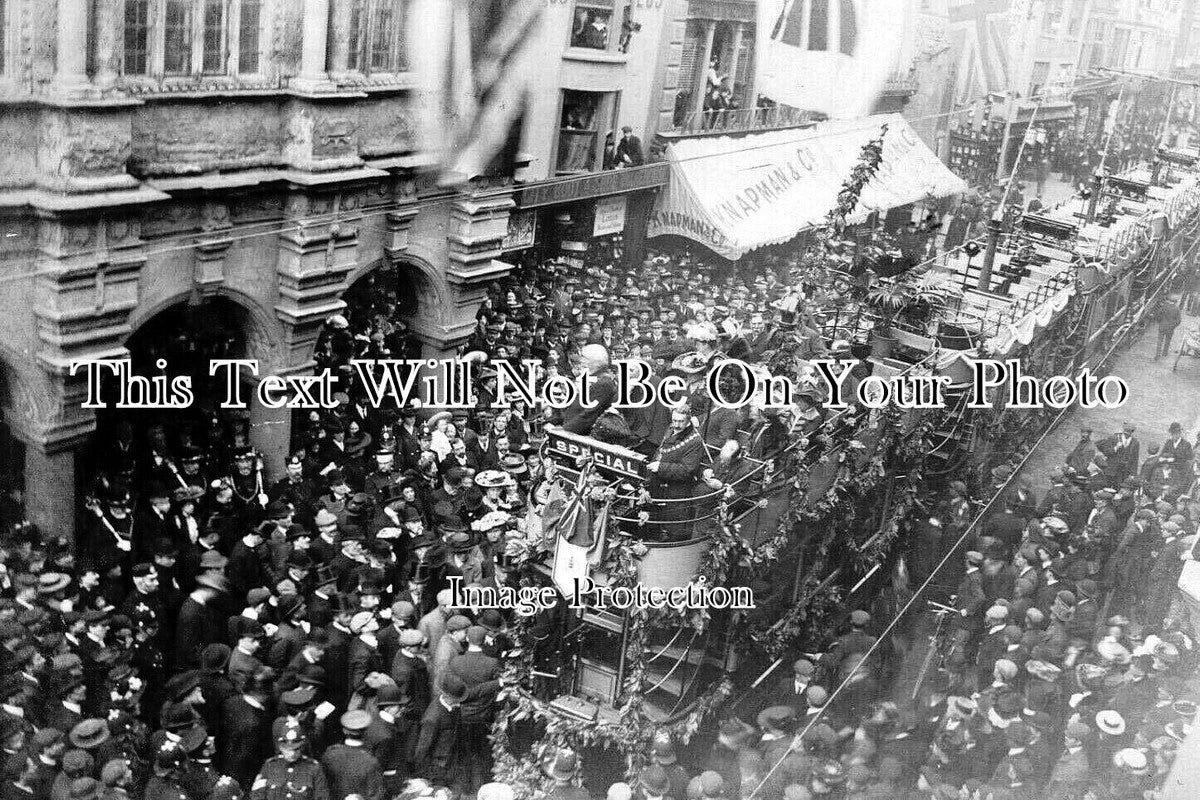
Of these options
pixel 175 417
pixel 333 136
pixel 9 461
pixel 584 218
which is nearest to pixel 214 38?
pixel 333 136

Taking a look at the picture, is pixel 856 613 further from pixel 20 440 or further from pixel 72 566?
pixel 20 440

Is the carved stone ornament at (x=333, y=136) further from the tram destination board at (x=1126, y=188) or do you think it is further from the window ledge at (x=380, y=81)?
the tram destination board at (x=1126, y=188)

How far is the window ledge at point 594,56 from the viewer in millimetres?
12566

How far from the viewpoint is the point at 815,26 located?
12.5 metres

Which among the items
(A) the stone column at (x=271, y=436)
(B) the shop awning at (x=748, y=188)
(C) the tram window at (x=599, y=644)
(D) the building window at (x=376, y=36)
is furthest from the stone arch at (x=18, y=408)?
(B) the shop awning at (x=748, y=188)

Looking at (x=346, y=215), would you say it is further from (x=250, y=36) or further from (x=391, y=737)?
(x=391, y=737)

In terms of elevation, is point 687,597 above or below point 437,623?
above

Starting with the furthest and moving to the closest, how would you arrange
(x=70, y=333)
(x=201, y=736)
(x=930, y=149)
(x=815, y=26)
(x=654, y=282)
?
(x=930, y=149)
(x=654, y=282)
(x=815, y=26)
(x=70, y=333)
(x=201, y=736)

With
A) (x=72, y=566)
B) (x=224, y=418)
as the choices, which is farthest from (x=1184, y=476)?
(x=72, y=566)

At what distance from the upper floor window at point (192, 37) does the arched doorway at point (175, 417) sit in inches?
79.4

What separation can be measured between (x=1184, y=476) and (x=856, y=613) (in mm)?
5157

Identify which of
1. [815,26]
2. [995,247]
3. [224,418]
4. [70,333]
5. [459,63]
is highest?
[815,26]

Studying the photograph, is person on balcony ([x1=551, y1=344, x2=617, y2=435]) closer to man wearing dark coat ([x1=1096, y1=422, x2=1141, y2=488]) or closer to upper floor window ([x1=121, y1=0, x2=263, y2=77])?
upper floor window ([x1=121, y1=0, x2=263, y2=77])

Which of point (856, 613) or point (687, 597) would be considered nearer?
point (687, 597)
